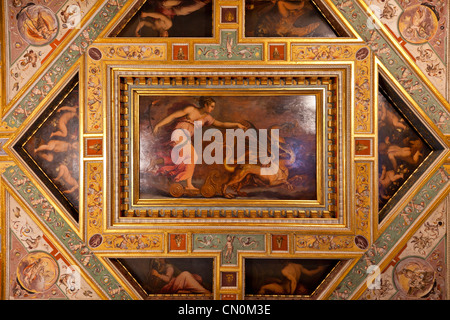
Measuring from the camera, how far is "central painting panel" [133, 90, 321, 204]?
159 inches

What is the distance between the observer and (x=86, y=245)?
3.99 metres

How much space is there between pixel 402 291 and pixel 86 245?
15.3 ft

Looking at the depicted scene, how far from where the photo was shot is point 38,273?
400cm

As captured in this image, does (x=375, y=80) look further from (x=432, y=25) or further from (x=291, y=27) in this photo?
(x=291, y=27)

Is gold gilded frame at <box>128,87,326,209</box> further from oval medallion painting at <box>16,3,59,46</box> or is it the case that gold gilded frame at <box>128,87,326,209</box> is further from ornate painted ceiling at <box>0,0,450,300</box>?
oval medallion painting at <box>16,3,59,46</box>

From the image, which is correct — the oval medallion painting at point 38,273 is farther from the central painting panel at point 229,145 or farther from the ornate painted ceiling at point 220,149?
the central painting panel at point 229,145

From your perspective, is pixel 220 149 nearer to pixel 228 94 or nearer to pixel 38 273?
pixel 228 94

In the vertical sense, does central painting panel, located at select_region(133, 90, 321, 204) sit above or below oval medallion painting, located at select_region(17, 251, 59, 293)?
above

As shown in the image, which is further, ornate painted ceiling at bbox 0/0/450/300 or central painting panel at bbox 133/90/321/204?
central painting panel at bbox 133/90/321/204

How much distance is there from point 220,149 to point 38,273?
Answer: 3259 mm

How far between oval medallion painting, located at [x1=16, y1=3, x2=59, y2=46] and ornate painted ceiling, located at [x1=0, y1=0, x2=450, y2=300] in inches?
1.2

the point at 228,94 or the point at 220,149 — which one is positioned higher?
the point at 228,94

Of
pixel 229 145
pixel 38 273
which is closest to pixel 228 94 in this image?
pixel 229 145

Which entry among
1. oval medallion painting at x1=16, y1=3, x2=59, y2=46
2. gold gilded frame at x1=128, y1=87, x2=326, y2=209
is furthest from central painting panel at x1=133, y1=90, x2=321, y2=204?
oval medallion painting at x1=16, y1=3, x2=59, y2=46
